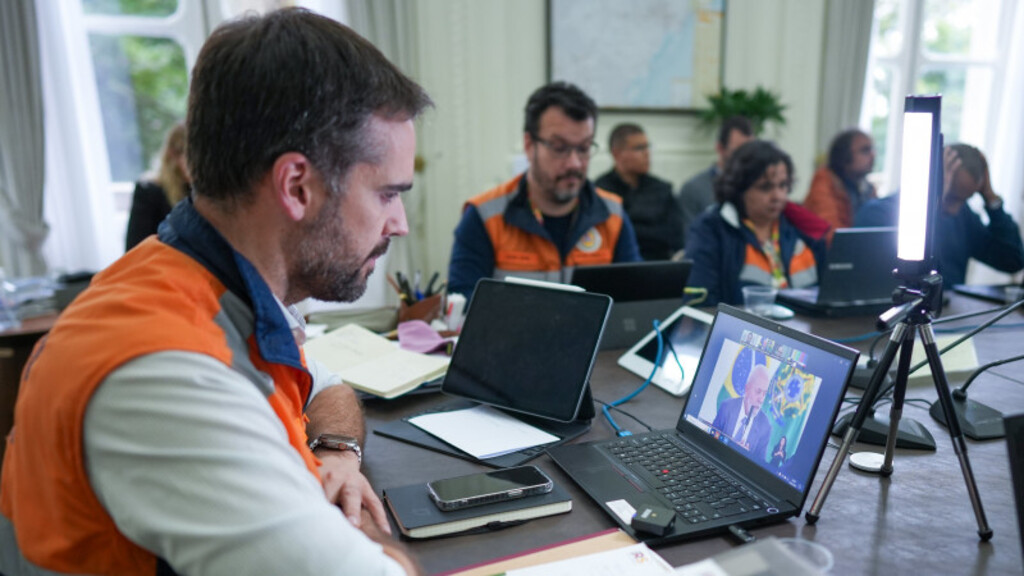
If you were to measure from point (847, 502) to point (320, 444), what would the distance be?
785 millimetres

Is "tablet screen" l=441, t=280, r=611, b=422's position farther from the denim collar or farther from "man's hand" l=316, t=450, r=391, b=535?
the denim collar

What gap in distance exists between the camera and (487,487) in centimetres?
94

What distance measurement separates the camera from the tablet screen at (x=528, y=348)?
1229 mm

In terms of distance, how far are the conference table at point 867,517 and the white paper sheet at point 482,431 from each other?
44 mm

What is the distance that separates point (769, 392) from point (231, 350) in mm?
712

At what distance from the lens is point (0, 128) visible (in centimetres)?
324

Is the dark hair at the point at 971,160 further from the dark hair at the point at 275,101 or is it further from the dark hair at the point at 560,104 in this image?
the dark hair at the point at 275,101

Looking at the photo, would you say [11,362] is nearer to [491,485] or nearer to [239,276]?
[239,276]

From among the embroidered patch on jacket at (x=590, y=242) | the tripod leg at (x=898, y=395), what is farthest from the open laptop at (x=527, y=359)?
the embroidered patch on jacket at (x=590, y=242)

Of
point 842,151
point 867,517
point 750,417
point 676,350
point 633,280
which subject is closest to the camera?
point 867,517

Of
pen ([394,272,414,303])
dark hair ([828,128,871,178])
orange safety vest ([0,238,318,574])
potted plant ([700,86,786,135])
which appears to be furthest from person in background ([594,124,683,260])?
orange safety vest ([0,238,318,574])

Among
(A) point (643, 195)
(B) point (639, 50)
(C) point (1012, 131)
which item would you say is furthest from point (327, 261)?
(C) point (1012, 131)

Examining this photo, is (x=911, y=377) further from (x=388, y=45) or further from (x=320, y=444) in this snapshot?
(x=388, y=45)

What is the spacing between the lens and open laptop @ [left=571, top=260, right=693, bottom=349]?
1.69 meters
